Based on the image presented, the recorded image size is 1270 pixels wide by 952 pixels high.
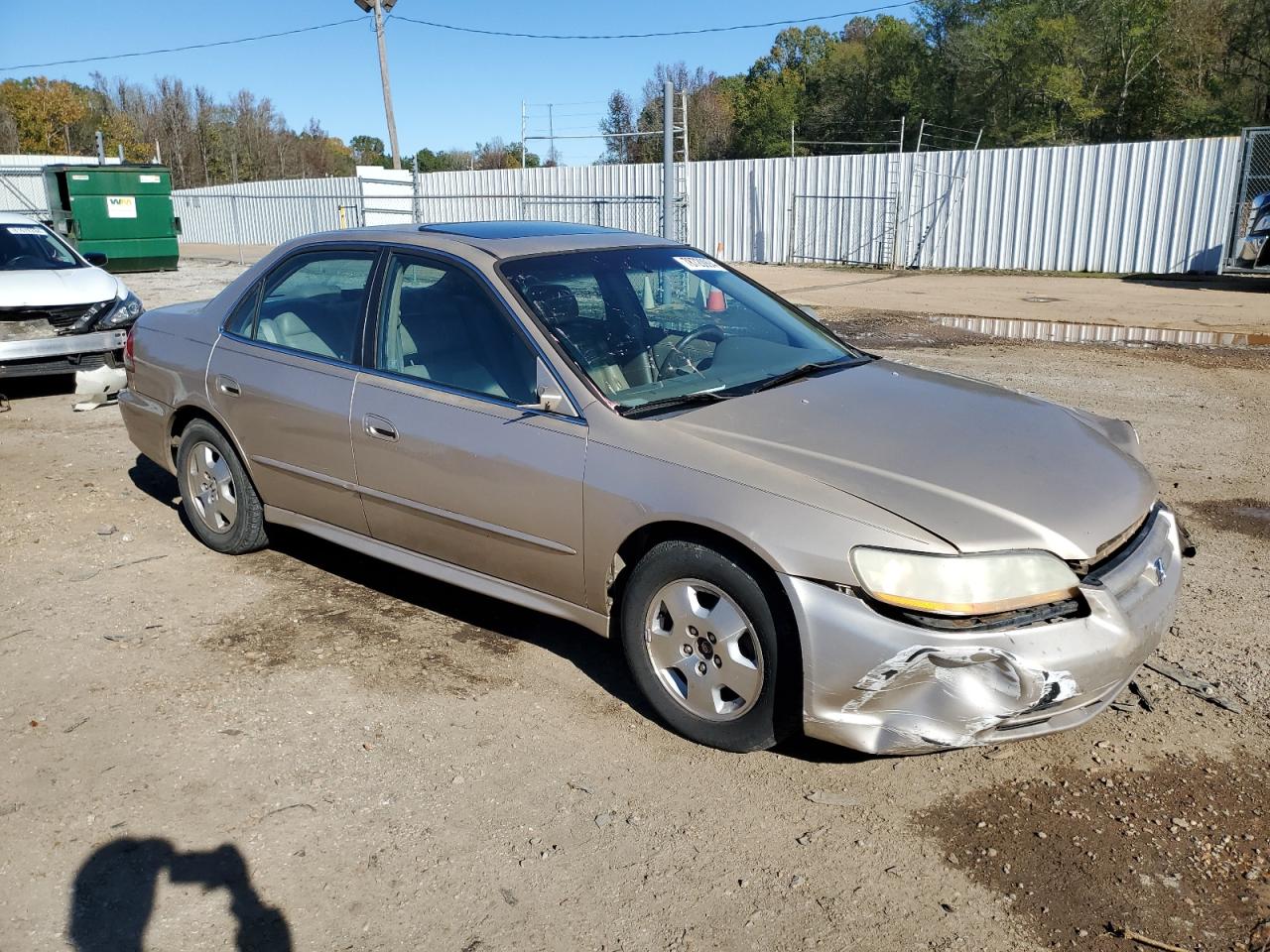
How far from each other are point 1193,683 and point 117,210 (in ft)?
72.5

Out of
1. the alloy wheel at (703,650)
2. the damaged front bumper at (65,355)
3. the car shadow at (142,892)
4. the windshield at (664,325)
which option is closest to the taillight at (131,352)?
the windshield at (664,325)

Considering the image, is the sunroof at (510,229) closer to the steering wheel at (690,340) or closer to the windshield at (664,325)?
the windshield at (664,325)

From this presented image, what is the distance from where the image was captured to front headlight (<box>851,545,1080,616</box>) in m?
2.86

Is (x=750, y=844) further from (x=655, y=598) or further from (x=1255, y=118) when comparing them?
(x=1255, y=118)

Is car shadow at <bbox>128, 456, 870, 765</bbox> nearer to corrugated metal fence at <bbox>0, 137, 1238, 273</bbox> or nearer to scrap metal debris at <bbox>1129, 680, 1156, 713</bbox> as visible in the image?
scrap metal debris at <bbox>1129, 680, 1156, 713</bbox>

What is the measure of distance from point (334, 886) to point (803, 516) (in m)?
1.66

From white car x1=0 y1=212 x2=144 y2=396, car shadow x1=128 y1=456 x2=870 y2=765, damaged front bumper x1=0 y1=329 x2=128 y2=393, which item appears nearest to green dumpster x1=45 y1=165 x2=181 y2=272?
white car x1=0 y1=212 x2=144 y2=396

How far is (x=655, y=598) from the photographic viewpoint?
134 inches

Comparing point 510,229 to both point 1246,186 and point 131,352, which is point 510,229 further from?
point 1246,186

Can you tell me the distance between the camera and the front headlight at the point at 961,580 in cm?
286

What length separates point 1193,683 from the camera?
150 inches

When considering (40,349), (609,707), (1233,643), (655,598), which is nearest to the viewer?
(655,598)

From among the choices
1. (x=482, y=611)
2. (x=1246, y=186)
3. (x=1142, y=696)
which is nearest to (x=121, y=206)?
(x=482, y=611)

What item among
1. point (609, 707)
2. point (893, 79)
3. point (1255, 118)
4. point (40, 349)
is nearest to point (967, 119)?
point (893, 79)
